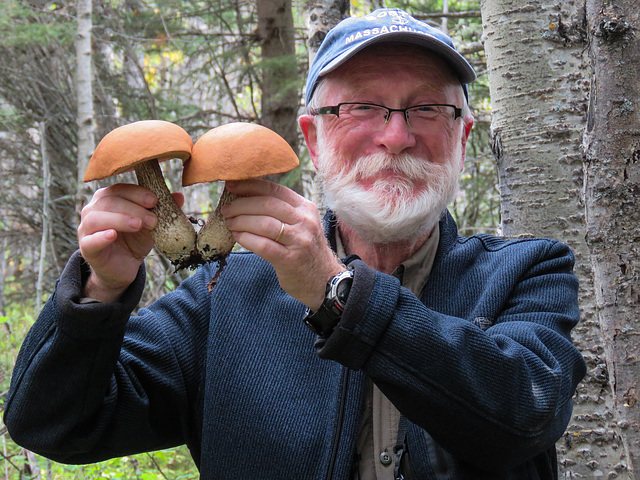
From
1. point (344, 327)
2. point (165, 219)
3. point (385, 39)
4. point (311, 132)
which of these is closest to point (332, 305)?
point (344, 327)

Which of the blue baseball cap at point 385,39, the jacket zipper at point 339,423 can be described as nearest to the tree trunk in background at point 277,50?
the blue baseball cap at point 385,39

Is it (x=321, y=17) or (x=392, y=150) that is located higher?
(x=321, y=17)

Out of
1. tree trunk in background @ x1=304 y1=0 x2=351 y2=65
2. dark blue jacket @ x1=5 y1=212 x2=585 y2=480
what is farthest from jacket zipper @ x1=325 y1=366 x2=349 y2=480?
tree trunk in background @ x1=304 y1=0 x2=351 y2=65

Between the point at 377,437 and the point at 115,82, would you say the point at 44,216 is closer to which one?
the point at 115,82

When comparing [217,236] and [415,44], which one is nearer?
[217,236]

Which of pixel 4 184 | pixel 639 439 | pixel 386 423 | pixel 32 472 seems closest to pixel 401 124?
pixel 386 423

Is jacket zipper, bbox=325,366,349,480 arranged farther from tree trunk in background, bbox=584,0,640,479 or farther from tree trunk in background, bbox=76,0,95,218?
tree trunk in background, bbox=76,0,95,218
